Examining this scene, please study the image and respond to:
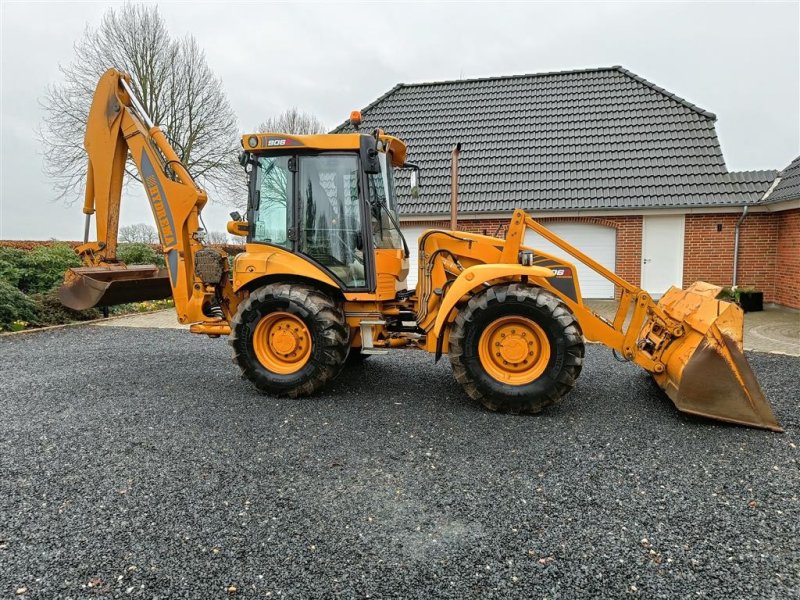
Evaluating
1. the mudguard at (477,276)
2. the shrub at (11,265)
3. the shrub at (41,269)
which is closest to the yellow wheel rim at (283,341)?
the mudguard at (477,276)

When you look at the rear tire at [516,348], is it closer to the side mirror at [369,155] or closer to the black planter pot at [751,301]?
the side mirror at [369,155]

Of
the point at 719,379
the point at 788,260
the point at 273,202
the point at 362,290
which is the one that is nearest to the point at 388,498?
the point at 362,290

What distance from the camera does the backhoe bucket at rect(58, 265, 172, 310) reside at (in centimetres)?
547

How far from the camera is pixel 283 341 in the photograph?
15.7 feet

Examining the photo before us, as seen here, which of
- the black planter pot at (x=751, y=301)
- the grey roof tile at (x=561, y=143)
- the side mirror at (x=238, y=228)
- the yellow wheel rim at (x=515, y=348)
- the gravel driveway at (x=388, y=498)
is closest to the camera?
the gravel driveway at (x=388, y=498)

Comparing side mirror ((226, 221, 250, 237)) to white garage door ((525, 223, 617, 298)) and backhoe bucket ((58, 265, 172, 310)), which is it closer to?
backhoe bucket ((58, 265, 172, 310))

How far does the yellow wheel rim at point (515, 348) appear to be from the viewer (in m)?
4.24

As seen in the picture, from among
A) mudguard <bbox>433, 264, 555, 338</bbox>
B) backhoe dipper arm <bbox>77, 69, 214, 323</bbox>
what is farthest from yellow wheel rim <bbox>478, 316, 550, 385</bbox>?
backhoe dipper arm <bbox>77, 69, 214, 323</bbox>

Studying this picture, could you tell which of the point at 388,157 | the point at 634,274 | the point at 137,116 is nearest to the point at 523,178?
the point at 634,274

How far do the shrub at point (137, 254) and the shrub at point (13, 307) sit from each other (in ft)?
8.44

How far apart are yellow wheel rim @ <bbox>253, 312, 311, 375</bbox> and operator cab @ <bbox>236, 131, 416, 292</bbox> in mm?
594

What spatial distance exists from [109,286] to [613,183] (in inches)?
402

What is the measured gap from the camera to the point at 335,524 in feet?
8.68

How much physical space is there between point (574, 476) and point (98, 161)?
5.66 m
